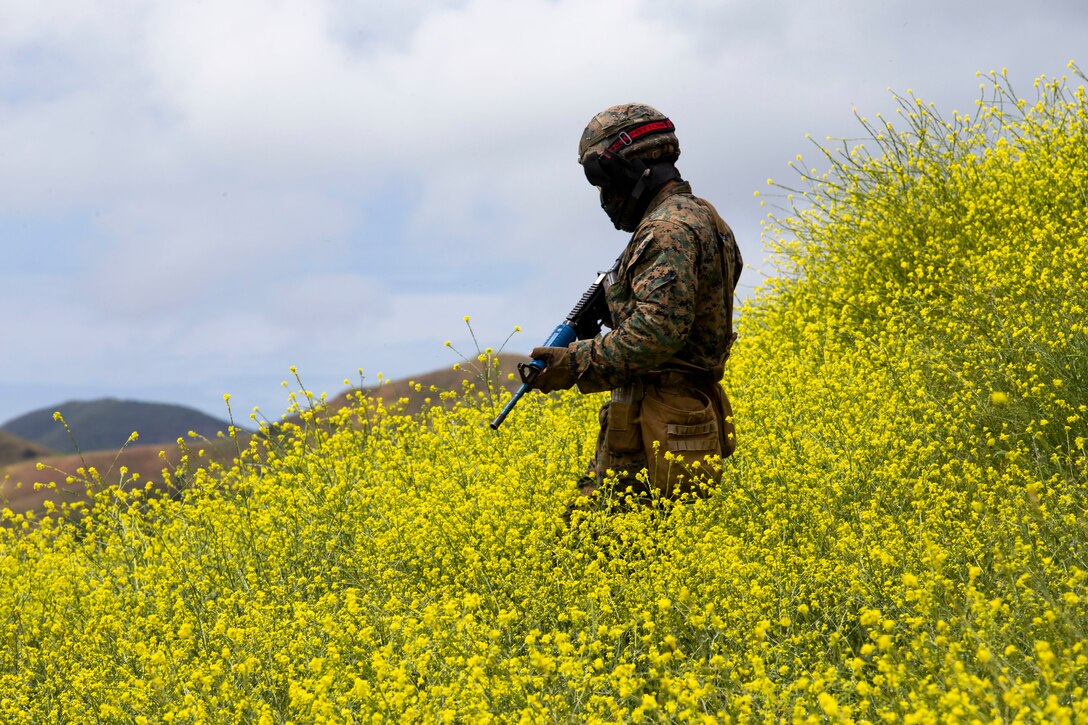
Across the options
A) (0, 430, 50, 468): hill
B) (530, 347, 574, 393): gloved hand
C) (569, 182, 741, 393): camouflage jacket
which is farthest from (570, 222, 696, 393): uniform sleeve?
(0, 430, 50, 468): hill

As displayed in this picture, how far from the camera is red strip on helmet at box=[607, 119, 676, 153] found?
4164 mm

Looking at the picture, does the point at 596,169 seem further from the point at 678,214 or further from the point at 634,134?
the point at 678,214

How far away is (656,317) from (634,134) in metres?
0.81

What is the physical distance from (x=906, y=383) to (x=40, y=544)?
5704 mm

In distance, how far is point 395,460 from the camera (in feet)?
20.5

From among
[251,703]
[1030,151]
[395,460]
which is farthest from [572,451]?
[1030,151]

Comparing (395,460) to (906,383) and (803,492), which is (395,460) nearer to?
(803,492)

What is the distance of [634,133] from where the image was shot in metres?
4.16

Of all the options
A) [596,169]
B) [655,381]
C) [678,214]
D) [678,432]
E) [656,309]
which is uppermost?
[596,169]

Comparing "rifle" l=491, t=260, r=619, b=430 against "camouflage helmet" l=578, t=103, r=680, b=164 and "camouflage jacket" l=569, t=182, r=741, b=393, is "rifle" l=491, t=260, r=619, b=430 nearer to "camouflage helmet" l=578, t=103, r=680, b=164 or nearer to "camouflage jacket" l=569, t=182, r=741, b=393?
"camouflage jacket" l=569, t=182, r=741, b=393

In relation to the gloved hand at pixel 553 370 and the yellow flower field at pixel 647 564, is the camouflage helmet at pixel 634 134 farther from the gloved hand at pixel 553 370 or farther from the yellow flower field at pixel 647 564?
the yellow flower field at pixel 647 564

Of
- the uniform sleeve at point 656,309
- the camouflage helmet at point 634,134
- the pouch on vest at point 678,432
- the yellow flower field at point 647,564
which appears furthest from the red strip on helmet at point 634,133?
the yellow flower field at point 647,564

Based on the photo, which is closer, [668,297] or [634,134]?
[668,297]

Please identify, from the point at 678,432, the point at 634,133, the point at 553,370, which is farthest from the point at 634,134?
the point at 678,432
